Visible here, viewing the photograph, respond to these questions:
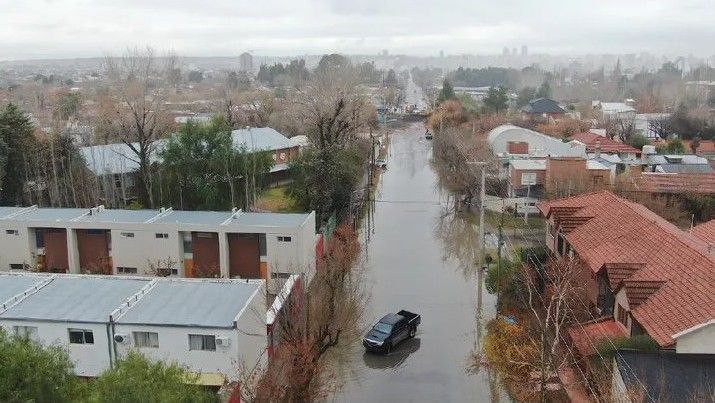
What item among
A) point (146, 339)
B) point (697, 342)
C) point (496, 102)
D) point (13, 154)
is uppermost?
point (13, 154)

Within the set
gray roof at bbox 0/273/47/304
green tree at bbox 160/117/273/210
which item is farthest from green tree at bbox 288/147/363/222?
gray roof at bbox 0/273/47/304

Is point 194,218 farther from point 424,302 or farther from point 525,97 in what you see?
point 525,97

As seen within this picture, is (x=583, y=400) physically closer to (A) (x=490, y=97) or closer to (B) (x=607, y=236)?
(B) (x=607, y=236)

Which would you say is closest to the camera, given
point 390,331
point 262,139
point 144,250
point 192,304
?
point 192,304

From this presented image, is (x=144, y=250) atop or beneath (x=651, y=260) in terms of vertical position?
beneath

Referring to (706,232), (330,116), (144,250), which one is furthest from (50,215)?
(706,232)
